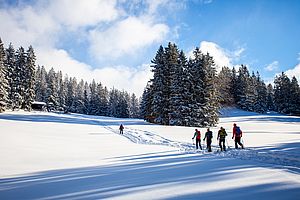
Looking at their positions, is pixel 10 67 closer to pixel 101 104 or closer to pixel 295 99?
pixel 101 104

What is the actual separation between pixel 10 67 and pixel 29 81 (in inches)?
218

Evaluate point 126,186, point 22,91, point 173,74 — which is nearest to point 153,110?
point 173,74

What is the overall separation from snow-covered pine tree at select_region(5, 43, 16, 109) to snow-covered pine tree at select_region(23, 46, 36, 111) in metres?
2.85

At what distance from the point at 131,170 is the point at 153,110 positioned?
3357 cm

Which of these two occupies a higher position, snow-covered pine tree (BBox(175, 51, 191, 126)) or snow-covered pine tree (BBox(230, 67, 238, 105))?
snow-covered pine tree (BBox(230, 67, 238, 105))

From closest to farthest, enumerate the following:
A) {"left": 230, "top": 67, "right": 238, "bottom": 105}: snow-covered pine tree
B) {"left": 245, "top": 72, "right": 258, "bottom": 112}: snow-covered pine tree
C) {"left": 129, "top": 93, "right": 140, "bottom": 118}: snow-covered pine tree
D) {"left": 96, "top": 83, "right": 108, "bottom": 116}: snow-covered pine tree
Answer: {"left": 245, "top": 72, "right": 258, "bottom": 112}: snow-covered pine tree < {"left": 230, "top": 67, "right": 238, "bottom": 105}: snow-covered pine tree < {"left": 96, "top": 83, "right": 108, "bottom": 116}: snow-covered pine tree < {"left": 129, "top": 93, "right": 140, "bottom": 118}: snow-covered pine tree

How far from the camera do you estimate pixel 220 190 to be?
6.34 m

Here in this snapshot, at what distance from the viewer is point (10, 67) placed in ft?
189

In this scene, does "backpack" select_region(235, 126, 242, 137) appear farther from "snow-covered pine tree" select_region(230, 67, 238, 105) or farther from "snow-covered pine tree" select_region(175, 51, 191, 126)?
"snow-covered pine tree" select_region(230, 67, 238, 105)

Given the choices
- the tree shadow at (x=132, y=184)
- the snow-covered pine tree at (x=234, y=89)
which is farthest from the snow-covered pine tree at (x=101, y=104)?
the tree shadow at (x=132, y=184)

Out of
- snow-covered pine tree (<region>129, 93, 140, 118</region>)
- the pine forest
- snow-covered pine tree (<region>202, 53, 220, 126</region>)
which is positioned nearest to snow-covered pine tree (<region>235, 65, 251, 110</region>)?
the pine forest

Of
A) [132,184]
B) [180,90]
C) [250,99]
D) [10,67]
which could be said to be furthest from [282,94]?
[132,184]

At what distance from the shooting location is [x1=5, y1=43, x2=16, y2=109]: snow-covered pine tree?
178ft

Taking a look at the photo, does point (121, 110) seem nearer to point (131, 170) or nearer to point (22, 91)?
point (22, 91)
